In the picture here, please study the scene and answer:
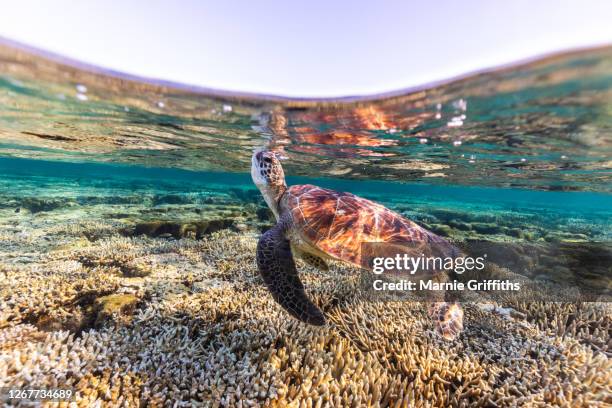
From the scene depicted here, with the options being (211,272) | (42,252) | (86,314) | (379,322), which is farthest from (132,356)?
(42,252)

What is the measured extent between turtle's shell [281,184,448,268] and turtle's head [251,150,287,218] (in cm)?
73

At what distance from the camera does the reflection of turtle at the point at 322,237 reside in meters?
3.50

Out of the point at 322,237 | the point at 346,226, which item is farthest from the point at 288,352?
the point at 346,226

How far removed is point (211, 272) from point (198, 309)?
162cm

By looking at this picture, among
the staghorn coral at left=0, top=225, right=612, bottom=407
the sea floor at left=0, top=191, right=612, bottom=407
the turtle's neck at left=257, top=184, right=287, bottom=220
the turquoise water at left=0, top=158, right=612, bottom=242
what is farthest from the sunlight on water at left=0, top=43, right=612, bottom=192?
the staghorn coral at left=0, top=225, right=612, bottom=407

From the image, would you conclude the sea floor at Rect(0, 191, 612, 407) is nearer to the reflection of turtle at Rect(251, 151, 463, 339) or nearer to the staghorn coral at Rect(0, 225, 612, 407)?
the staghorn coral at Rect(0, 225, 612, 407)

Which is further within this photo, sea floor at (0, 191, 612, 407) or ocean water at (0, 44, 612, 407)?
A: ocean water at (0, 44, 612, 407)

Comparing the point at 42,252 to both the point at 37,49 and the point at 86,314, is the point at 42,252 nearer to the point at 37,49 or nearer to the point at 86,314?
the point at 86,314

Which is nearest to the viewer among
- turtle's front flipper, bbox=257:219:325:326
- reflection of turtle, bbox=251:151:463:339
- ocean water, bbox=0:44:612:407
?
ocean water, bbox=0:44:612:407

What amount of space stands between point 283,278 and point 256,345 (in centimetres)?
91

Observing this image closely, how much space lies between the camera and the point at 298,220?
424 centimetres

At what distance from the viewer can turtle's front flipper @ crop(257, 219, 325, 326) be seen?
3.30 metres

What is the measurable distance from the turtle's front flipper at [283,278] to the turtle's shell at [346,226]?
0.46 meters

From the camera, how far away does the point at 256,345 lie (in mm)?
3164
